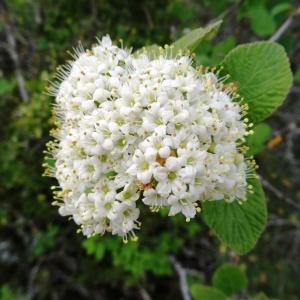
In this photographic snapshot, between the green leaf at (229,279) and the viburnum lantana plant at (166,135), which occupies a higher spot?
the viburnum lantana plant at (166,135)

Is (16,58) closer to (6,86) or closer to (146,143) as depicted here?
(6,86)

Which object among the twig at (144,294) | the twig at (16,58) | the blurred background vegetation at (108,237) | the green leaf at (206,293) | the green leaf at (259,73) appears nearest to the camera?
the green leaf at (259,73)

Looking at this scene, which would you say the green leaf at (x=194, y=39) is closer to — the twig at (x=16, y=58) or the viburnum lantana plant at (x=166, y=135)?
the viburnum lantana plant at (x=166, y=135)

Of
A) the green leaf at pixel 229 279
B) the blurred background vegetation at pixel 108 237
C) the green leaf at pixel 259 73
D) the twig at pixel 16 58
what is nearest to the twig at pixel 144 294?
the blurred background vegetation at pixel 108 237

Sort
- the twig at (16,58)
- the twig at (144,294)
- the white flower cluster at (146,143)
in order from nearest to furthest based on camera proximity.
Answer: the white flower cluster at (146,143)
the twig at (144,294)
the twig at (16,58)

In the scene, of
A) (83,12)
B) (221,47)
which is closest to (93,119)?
(221,47)

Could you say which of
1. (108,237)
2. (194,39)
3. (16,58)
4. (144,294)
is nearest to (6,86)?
(16,58)

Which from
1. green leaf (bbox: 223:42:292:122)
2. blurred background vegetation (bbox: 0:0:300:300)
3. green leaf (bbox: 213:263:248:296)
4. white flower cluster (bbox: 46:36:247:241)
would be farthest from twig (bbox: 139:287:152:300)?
green leaf (bbox: 223:42:292:122)
